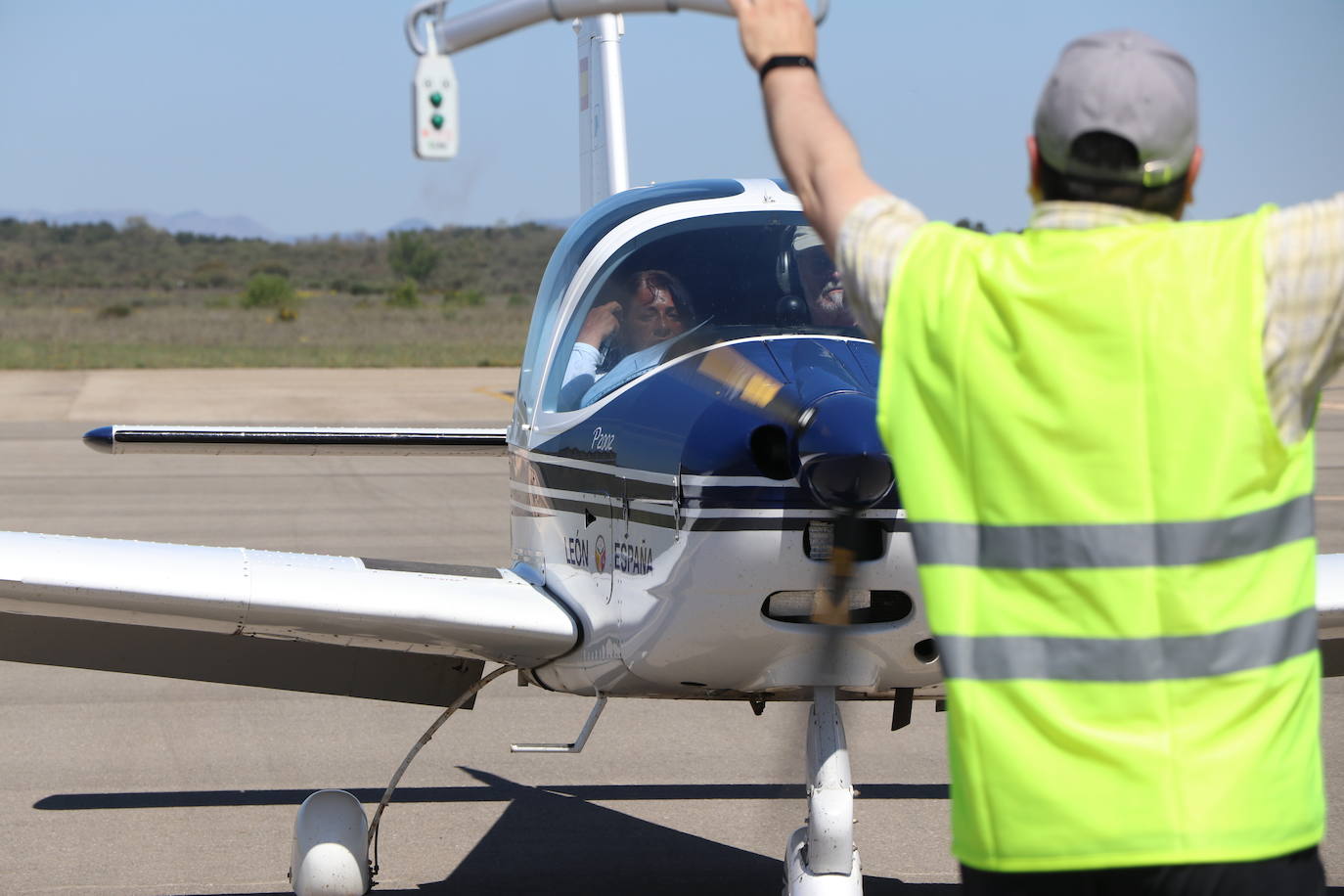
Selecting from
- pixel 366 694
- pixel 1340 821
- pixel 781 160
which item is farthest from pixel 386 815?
pixel 781 160

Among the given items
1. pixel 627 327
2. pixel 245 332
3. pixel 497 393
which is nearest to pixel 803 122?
pixel 627 327

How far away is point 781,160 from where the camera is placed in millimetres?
1761

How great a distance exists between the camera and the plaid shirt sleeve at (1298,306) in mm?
1525

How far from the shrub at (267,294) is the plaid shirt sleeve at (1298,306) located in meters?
70.6

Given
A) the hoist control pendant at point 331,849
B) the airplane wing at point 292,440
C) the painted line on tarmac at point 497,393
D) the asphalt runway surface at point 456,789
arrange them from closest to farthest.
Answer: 1. the hoist control pendant at point 331,849
2. the asphalt runway surface at point 456,789
3. the airplane wing at point 292,440
4. the painted line on tarmac at point 497,393

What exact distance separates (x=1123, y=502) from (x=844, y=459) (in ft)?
5.30

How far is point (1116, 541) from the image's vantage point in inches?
59.2

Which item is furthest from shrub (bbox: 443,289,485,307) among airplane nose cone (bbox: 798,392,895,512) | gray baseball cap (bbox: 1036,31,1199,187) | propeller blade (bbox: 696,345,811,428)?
gray baseball cap (bbox: 1036,31,1199,187)

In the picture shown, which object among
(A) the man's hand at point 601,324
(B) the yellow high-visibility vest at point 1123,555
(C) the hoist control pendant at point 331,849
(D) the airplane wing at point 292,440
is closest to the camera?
(B) the yellow high-visibility vest at point 1123,555

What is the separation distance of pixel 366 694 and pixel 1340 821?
3.47 meters

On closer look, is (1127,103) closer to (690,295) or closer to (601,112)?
(690,295)

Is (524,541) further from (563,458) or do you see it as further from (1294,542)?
(1294,542)

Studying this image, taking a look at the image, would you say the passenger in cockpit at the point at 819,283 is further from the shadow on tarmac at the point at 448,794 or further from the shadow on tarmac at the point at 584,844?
the shadow on tarmac at the point at 448,794

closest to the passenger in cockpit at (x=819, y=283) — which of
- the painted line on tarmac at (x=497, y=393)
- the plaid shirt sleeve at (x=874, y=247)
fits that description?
the plaid shirt sleeve at (x=874, y=247)
